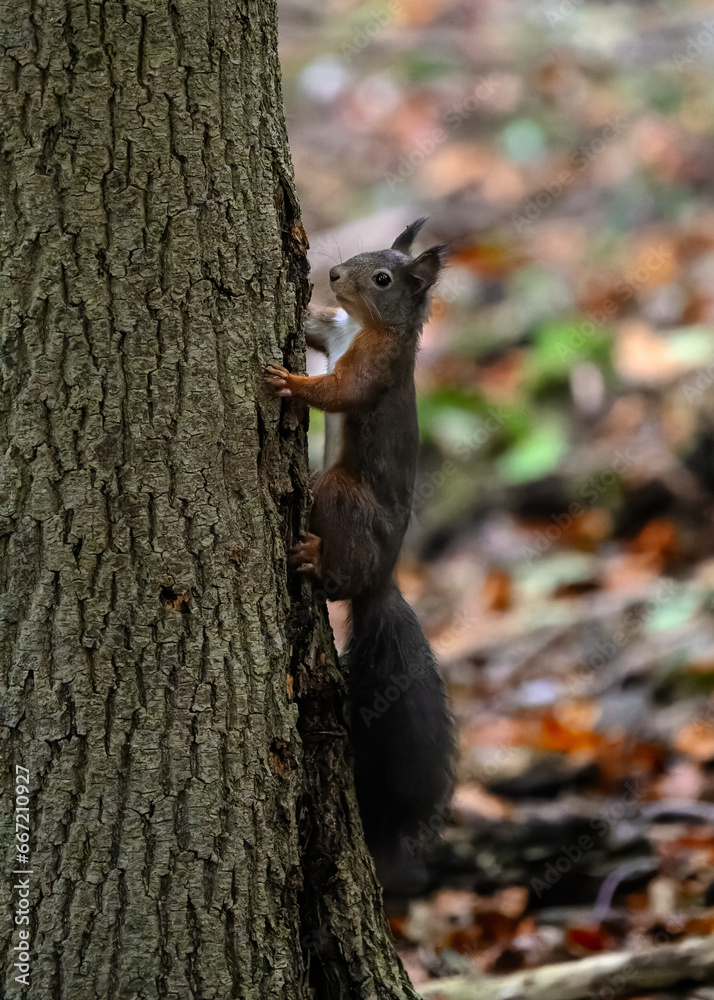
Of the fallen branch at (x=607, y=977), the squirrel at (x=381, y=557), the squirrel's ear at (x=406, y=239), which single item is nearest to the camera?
the squirrel at (x=381, y=557)

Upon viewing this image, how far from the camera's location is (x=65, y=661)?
2.21m

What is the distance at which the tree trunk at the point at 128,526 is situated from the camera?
220cm

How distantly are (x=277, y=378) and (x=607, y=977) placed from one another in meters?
2.13

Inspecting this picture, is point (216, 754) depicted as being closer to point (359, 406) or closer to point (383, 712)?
point (383, 712)

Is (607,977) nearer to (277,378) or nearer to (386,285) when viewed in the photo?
(277,378)

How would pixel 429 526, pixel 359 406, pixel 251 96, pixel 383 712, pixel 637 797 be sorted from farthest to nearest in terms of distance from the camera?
pixel 429 526
pixel 637 797
pixel 359 406
pixel 383 712
pixel 251 96

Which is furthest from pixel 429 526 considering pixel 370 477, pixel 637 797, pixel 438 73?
pixel 438 73

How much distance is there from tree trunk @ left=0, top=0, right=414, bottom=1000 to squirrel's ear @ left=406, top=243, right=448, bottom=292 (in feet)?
4.01

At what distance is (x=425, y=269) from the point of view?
3.51m

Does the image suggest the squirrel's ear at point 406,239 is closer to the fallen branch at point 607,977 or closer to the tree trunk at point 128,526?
the tree trunk at point 128,526

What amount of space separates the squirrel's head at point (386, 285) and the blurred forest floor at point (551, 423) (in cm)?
166

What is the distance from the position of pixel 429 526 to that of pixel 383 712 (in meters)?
4.22

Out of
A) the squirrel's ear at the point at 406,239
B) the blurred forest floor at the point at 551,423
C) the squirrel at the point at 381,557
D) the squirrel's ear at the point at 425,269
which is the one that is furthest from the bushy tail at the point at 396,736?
the squirrel's ear at the point at 406,239

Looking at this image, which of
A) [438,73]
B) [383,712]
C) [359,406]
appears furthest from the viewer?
[438,73]
